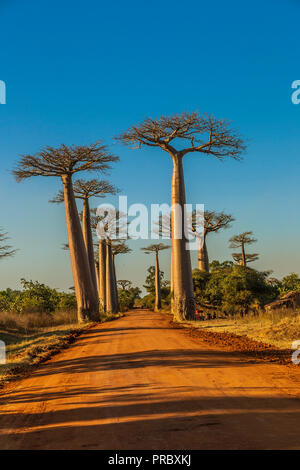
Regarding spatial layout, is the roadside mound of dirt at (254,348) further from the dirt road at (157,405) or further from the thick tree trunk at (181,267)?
the thick tree trunk at (181,267)

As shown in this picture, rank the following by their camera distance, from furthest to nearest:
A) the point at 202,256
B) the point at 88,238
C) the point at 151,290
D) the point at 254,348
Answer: the point at 151,290
the point at 202,256
the point at 88,238
the point at 254,348

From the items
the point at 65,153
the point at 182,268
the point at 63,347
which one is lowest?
the point at 63,347

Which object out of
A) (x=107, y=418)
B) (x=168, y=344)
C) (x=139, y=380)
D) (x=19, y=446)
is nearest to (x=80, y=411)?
(x=107, y=418)

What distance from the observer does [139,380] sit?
536cm

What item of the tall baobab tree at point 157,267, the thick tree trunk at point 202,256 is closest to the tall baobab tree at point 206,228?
the thick tree trunk at point 202,256

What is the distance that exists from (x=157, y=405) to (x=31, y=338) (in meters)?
10.5

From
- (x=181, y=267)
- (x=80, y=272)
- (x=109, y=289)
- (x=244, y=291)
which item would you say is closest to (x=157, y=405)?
(x=181, y=267)

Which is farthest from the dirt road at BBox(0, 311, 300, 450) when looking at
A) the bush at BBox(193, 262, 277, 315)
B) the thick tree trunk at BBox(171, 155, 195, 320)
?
the bush at BBox(193, 262, 277, 315)

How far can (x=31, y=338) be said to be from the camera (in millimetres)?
13594

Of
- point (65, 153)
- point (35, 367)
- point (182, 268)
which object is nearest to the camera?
point (35, 367)

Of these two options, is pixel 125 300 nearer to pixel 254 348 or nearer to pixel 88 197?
pixel 88 197

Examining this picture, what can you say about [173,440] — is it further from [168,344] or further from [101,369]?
[168,344]

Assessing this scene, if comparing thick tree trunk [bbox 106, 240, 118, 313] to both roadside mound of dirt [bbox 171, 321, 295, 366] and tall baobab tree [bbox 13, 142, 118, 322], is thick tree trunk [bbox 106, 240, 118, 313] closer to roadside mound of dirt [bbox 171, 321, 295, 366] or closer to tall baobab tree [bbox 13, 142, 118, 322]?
tall baobab tree [bbox 13, 142, 118, 322]
